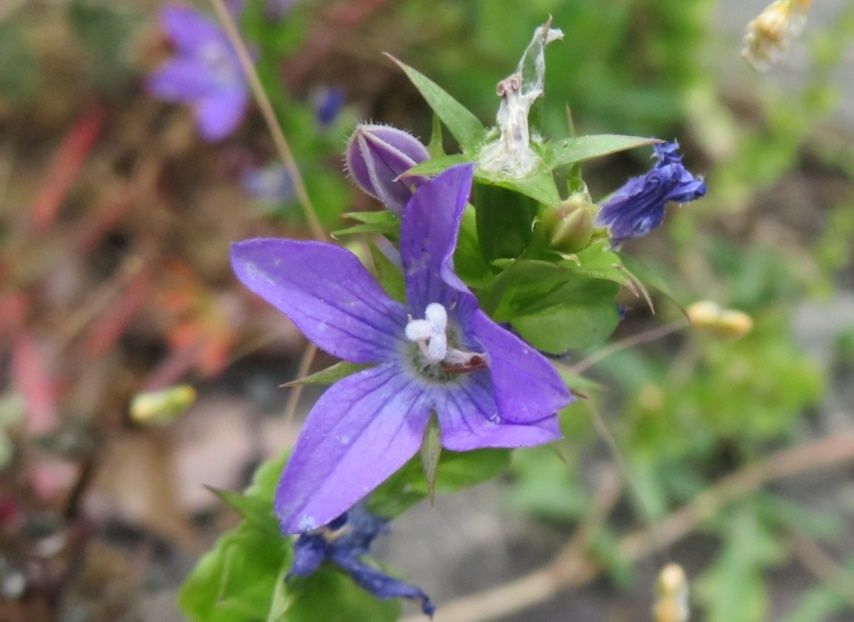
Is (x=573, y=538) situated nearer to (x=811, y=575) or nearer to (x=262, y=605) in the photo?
(x=811, y=575)

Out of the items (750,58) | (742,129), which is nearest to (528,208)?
(750,58)

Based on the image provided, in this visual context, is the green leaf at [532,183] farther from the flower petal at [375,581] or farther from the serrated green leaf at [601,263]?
the flower petal at [375,581]

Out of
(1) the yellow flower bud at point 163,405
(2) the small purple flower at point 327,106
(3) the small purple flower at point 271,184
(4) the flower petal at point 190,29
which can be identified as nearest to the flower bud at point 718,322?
(1) the yellow flower bud at point 163,405

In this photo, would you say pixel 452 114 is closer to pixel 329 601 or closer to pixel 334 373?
pixel 334 373

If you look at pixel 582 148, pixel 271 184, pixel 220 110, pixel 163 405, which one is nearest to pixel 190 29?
pixel 220 110

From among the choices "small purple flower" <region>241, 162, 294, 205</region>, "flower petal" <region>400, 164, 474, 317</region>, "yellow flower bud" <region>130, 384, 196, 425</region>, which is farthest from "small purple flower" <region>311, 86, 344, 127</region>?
"flower petal" <region>400, 164, 474, 317</region>

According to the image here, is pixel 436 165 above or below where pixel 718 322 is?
above
